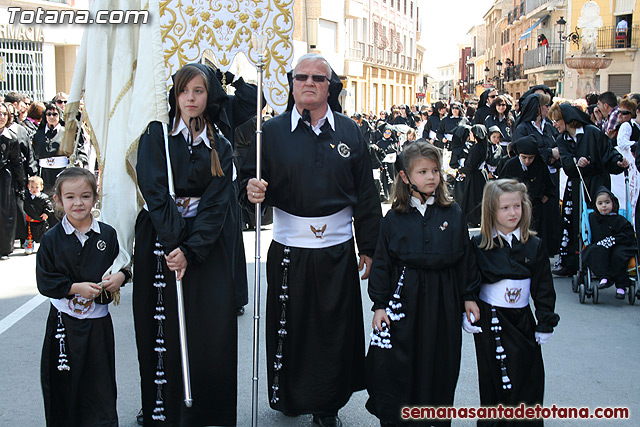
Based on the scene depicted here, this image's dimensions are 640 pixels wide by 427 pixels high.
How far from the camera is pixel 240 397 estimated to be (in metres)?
4.99

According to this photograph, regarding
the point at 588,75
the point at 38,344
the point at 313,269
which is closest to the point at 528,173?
the point at 313,269

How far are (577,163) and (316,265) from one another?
439 centimetres

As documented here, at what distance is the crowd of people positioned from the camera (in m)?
4.12

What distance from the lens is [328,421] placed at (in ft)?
14.7

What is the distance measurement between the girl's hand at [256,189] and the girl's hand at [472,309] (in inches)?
51.0

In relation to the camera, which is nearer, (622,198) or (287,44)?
(287,44)

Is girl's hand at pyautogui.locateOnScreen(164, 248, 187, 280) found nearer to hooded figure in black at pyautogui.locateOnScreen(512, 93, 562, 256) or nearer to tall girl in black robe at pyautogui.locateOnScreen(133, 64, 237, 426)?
tall girl in black robe at pyautogui.locateOnScreen(133, 64, 237, 426)

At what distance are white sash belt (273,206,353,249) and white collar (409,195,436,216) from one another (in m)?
0.46

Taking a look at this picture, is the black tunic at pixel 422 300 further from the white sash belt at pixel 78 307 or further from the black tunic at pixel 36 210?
the black tunic at pixel 36 210

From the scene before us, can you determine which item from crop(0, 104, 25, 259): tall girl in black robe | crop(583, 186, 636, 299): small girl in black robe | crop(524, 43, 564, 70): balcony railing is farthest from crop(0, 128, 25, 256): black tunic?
crop(524, 43, 564, 70): balcony railing

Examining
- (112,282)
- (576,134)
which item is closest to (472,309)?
(112,282)

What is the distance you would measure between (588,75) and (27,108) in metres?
31.6

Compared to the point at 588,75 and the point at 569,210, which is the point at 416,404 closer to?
the point at 569,210

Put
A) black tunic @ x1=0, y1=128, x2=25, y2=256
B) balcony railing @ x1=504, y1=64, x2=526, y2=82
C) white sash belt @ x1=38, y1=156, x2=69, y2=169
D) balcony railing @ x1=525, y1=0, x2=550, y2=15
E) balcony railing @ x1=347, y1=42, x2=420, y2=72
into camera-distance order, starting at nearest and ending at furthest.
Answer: black tunic @ x1=0, y1=128, x2=25, y2=256 < white sash belt @ x1=38, y1=156, x2=69, y2=169 < balcony railing @ x1=347, y1=42, x2=420, y2=72 < balcony railing @ x1=525, y1=0, x2=550, y2=15 < balcony railing @ x1=504, y1=64, x2=526, y2=82
